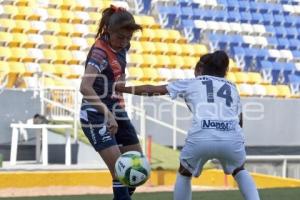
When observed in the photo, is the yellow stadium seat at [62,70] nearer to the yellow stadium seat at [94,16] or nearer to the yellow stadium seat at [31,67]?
the yellow stadium seat at [31,67]

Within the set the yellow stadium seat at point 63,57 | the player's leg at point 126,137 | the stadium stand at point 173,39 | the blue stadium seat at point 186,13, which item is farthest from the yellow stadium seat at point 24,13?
the player's leg at point 126,137

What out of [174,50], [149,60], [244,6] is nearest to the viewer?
[149,60]

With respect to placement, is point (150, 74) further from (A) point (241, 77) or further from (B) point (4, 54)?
(B) point (4, 54)

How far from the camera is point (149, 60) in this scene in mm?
21094

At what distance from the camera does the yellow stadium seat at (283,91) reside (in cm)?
2192

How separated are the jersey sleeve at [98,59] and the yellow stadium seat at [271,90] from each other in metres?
15.9

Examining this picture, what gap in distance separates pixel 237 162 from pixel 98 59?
120cm

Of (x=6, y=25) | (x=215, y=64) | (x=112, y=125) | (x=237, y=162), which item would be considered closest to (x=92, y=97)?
(x=112, y=125)

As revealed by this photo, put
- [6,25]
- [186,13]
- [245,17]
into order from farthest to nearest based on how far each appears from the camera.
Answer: [245,17] → [186,13] → [6,25]

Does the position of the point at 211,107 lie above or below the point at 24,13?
below

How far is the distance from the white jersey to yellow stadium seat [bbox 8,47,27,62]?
1318 centimetres

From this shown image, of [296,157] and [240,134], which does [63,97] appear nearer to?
[296,157]

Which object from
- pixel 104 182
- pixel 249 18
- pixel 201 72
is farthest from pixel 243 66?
pixel 201 72

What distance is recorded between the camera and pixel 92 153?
13641 mm
